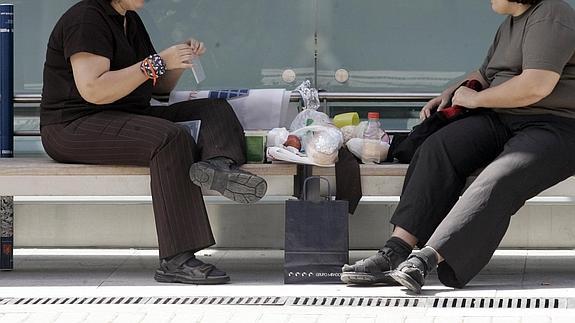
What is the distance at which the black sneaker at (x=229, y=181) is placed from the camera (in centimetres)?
595

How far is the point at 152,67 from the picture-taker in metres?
6.09

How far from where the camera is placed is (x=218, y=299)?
577 cm

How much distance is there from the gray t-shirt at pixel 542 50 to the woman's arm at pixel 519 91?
0.04 m

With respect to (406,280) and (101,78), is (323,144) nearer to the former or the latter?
(406,280)

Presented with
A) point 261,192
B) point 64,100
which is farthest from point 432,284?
point 64,100

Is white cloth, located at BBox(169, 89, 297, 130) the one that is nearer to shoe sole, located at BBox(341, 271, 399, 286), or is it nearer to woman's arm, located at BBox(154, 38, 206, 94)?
woman's arm, located at BBox(154, 38, 206, 94)

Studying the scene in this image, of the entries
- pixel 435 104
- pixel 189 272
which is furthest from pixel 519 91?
pixel 189 272

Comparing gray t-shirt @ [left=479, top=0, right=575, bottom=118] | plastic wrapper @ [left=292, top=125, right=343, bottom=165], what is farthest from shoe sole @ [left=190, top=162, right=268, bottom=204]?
gray t-shirt @ [left=479, top=0, right=575, bottom=118]

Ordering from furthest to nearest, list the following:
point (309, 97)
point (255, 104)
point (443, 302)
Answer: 1. point (309, 97)
2. point (255, 104)
3. point (443, 302)

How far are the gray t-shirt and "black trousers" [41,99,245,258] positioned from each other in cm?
118

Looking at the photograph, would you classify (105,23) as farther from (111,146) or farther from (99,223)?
(99,223)

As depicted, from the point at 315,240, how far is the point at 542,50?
48.4 inches

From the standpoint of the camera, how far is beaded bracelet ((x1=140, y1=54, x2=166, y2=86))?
609 cm

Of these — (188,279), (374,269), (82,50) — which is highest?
(82,50)
